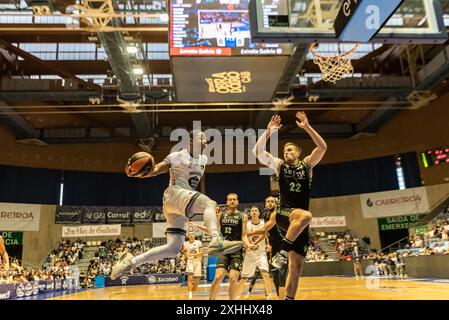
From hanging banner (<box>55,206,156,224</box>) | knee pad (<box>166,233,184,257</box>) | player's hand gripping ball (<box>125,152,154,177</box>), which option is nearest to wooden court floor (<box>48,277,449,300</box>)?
knee pad (<box>166,233,184,257</box>)

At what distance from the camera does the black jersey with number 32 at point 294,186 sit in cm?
523

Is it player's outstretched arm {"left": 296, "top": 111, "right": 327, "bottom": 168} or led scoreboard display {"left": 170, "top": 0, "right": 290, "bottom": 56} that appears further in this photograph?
led scoreboard display {"left": 170, "top": 0, "right": 290, "bottom": 56}

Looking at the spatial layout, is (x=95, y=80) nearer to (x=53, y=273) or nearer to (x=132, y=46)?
(x=132, y=46)

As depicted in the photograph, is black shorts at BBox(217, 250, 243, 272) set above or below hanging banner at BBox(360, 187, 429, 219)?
below

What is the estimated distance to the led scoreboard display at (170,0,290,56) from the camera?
9008 mm

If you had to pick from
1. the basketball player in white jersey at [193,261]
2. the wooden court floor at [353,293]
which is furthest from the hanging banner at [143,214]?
the basketball player in white jersey at [193,261]

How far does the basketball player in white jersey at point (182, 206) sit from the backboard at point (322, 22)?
11.1ft

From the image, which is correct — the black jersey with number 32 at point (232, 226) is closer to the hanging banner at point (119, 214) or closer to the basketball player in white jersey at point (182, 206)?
the basketball player in white jersey at point (182, 206)

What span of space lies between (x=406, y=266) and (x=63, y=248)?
2110 cm

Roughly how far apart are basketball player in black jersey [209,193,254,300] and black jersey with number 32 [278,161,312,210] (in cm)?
195

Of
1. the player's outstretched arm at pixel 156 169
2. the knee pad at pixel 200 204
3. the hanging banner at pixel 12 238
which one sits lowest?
the knee pad at pixel 200 204

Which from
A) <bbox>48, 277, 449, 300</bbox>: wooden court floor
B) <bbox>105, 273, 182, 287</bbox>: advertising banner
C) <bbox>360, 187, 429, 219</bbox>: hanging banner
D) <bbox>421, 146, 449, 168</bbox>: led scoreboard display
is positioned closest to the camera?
<bbox>48, 277, 449, 300</bbox>: wooden court floor

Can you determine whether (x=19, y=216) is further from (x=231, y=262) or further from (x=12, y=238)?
(x=231, y=262)

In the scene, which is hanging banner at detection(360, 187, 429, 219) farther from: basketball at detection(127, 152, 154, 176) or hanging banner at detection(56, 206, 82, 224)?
basketball at detection(127, 152, 154, 176)
